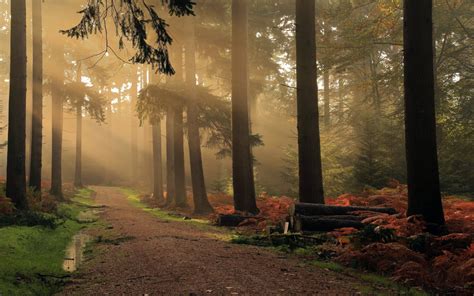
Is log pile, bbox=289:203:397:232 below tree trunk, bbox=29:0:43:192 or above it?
below

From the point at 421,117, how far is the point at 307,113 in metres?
4.17

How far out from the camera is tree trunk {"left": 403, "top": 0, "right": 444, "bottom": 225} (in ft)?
27.1

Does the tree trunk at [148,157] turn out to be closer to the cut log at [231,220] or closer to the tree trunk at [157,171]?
the tree trunk at [157,171]

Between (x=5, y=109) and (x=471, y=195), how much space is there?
66783 millimetres

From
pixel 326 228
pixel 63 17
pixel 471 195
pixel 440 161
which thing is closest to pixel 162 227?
pixel 326 228

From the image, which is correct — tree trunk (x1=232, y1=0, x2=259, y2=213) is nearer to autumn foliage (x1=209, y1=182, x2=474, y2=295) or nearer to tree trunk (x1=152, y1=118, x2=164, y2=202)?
autumn foliage (x1=209, y1=182, x2=474, y2=295)

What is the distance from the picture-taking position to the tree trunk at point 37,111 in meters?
17.7

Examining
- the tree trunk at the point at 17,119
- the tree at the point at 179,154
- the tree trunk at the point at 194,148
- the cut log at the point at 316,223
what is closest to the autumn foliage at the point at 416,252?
the cut log at the point at 316,223

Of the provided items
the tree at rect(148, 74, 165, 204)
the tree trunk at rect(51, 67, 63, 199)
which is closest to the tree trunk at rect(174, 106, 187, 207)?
the tree at rect(148, 74, 165, 204)

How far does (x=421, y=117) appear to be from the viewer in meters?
8.33

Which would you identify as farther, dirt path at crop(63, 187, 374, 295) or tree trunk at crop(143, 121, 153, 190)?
tree trunk at crop(143, 121, 153, 190)

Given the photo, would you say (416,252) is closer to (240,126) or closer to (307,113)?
(307,113)

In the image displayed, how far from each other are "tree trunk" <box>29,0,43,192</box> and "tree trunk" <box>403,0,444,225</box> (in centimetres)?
1449

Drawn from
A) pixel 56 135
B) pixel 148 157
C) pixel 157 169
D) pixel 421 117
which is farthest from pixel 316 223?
pixel 148 157
